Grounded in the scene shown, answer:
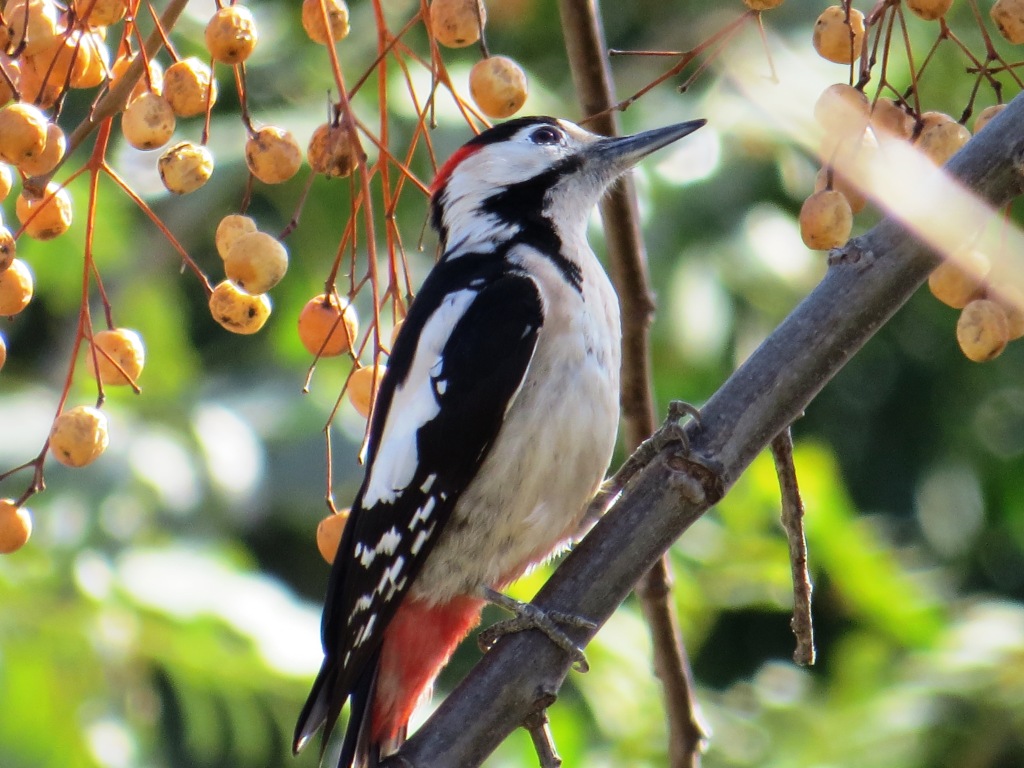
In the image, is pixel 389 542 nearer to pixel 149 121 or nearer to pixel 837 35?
pixel 149 121

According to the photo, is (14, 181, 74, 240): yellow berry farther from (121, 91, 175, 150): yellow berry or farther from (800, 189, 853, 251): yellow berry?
(800, 189, 853, 251): yellow berry

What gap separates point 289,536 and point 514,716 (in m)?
5.92

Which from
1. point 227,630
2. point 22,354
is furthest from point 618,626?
point 22,354

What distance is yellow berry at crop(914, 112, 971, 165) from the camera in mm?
1875

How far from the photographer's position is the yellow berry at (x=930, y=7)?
1.78 metres

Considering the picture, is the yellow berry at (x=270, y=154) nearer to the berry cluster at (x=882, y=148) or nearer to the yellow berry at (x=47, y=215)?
the yellow berry at (x=47, y=215)

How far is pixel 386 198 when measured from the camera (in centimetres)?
205

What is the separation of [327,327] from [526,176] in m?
1.02

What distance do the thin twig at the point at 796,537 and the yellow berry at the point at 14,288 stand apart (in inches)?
39.8

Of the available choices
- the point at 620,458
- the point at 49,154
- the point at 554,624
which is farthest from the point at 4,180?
the point at 620,458

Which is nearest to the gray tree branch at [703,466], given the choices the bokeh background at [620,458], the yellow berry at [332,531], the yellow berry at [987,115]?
the yellow berry at [987,115]

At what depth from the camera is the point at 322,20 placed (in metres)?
1.94

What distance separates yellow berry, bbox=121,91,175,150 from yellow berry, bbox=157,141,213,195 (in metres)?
0.03

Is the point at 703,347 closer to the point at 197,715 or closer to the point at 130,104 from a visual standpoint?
the point at 197,715
